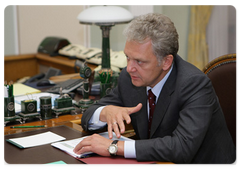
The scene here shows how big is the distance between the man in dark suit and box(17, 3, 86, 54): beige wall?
3891 mm

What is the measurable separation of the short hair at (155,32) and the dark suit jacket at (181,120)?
17cm

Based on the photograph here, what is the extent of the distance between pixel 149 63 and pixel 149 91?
0.22m

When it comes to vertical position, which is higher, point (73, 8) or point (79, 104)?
point (73, 8)

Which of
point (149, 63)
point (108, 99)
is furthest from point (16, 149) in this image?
point (149, 63)

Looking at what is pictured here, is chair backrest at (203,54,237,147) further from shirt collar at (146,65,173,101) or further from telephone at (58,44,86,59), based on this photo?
telephone at (58,44,86,59)

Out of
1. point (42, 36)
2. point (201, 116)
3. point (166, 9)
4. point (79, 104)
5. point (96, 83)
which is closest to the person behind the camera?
point (201, 116)

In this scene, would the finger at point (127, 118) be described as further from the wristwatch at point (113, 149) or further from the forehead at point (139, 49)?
the forehead at point (139, 49)

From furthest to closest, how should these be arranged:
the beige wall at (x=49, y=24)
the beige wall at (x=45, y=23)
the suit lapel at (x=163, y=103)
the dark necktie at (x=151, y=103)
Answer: the beige wall at (x=45, y=23)
the beige wall at (x=49, y=24)
the dark necktie at (x=151, y=103)
the suit lapel at (x=163, y=103)

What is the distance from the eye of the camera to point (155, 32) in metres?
1.64

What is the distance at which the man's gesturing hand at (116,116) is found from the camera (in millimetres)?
1647

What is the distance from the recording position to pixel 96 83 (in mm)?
2711

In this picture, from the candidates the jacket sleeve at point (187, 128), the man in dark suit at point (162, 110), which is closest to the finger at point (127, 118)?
the man in dark suit at point (162, 110)

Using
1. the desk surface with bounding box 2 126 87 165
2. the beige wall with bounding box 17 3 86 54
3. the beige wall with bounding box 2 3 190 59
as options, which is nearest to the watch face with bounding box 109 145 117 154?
the desk surface with bounding box 2 126 87 165

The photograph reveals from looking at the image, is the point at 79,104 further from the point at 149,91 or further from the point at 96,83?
the point at 149,91
